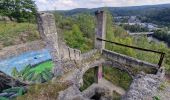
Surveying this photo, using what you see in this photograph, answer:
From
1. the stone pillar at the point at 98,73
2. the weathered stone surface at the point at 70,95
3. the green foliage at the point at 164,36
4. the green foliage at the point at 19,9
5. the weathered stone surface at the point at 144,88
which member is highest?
the green foliage at the point at 19,9

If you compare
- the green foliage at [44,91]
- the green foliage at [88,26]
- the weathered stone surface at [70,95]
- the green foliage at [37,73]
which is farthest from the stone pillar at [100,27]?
the green foliage at [88,26]

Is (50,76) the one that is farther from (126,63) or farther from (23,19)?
(23,19)

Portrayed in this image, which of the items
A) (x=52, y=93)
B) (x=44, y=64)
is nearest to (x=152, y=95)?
(x=52, y=93)

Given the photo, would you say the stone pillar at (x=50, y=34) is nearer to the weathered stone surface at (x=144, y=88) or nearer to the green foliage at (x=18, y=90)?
the green foliage at (x=18, y=90)

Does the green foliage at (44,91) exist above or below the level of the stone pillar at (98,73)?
above

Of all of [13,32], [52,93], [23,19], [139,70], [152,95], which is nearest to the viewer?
[152,95]
